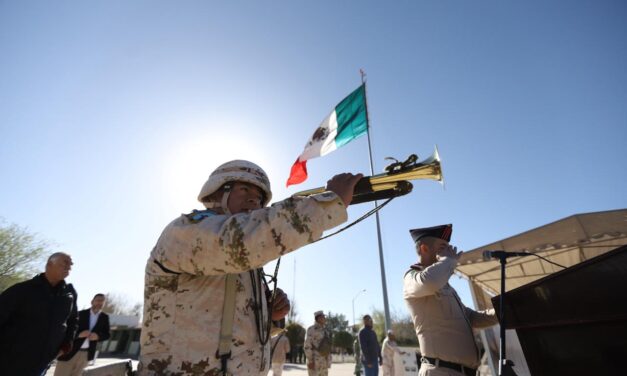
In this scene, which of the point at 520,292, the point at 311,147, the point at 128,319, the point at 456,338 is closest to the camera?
the point at 520,292

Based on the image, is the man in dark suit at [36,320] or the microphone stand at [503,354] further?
the man in dark suit at [36,320]

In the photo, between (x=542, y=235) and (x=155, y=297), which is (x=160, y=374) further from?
(x=542, y=235)

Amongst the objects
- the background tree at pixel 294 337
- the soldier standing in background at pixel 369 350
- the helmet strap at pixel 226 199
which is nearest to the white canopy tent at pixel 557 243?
the soldier standing in background at pixel 369 350

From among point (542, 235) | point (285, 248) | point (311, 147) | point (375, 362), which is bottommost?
point (375, 362)

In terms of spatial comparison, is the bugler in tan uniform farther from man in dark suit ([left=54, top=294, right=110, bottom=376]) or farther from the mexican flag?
the mexican flag

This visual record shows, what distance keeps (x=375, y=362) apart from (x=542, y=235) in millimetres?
5419

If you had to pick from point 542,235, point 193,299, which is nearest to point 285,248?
point 193,299

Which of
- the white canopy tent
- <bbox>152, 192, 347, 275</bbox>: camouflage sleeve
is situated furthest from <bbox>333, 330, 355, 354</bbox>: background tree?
<bbox>152, 192, 347, 275</bbox>: camouflage sleeve

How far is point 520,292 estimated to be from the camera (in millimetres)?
2301

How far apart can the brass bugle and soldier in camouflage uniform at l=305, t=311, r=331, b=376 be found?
26.7 feet

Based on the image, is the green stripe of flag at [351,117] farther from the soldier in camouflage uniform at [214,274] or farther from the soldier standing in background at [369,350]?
the soldier in camouflage uniform at [214,274]

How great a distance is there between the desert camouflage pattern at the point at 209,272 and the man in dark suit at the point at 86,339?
4.97 m

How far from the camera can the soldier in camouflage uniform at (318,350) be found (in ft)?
29.4

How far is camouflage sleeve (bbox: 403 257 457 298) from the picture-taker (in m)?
2.85
